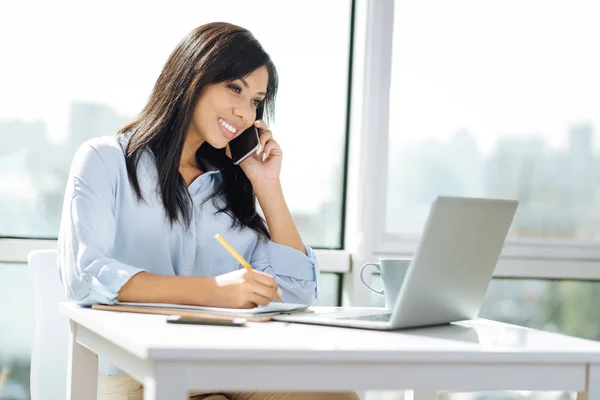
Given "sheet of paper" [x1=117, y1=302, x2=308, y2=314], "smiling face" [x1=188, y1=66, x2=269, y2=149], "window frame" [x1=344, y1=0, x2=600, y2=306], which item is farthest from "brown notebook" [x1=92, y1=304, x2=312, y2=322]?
"window frame" [x1=344, y1=0, x2=600, y2=306]

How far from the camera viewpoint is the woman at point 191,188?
1827mm

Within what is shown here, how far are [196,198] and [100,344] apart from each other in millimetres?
704

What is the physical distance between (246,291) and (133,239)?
0.47 metres

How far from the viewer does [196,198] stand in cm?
214

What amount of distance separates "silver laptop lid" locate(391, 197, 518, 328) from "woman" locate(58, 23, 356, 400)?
0.41 meters

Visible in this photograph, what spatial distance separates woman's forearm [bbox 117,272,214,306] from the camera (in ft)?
5.43

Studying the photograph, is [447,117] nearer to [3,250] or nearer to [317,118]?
[317,118]

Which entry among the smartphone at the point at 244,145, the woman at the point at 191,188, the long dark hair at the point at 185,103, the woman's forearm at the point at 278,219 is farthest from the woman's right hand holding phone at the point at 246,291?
the smartphone at the point at 244,145

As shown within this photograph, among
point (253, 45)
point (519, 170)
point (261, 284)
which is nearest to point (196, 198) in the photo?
point (253, 45)

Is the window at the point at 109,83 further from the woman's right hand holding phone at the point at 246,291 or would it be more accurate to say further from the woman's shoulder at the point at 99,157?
the woman's right hand holding phone at the point at 246,291

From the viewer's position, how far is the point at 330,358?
117 cm

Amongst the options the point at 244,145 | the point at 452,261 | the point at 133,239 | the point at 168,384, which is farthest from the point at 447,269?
the point at 244,145

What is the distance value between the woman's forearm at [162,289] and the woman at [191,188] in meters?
0.08

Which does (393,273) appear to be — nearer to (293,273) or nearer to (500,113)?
(293,273)
